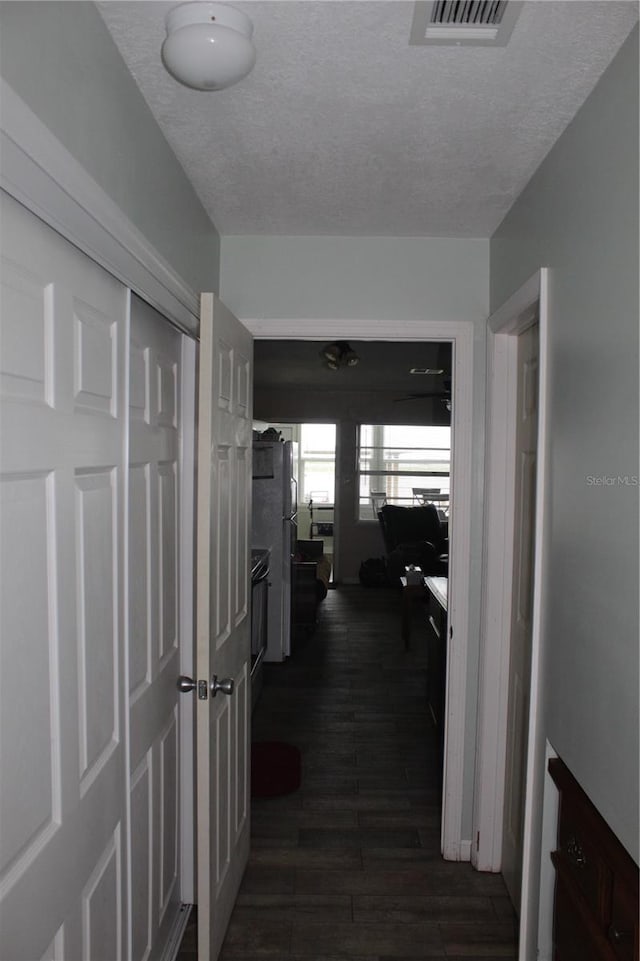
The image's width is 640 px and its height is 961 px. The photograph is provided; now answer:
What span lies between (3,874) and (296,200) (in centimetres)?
208

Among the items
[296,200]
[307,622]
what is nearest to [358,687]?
[307,622]

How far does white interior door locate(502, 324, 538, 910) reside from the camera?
8.07 feet

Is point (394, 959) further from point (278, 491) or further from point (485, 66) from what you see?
point (278, 491)

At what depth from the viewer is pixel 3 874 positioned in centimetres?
109

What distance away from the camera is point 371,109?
168cm

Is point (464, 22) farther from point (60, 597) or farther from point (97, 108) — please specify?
point (60, 597)

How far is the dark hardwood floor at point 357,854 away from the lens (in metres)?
2.28

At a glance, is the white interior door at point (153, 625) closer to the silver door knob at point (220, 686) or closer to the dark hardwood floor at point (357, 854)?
the silver door knob at point (220, 686)

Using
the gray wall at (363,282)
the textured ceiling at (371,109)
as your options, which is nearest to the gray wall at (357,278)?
the gray wall at (363,282)

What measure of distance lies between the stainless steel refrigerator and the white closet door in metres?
3.57

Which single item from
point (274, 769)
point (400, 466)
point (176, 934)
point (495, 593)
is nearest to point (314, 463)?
point (400, 466)

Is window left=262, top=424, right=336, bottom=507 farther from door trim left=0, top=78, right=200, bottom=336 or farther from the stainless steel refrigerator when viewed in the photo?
door trim left=0, top=78, right=200, bottom=336

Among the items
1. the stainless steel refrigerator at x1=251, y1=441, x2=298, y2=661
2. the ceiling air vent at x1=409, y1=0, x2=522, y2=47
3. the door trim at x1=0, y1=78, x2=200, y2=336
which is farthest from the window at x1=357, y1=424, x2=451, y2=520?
the ceiling air vent at x1=409, y1=0, x2=522, y2=47

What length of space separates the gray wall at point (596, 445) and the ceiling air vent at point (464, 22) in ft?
0.90
